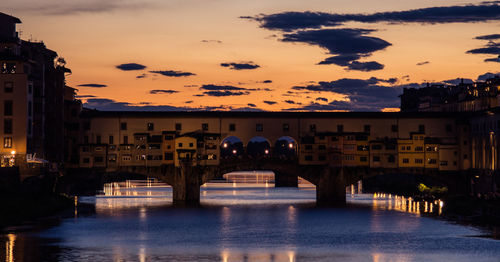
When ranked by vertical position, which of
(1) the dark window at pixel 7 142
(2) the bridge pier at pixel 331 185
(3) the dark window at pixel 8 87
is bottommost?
(2) the bridge pier at pixel 331 185

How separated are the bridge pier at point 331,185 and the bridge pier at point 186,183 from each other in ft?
53.5

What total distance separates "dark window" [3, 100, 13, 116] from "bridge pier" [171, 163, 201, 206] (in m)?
26.0

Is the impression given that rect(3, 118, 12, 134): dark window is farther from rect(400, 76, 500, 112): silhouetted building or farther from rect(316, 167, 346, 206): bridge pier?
rect(400, 76, 500, 112): silhouetted building

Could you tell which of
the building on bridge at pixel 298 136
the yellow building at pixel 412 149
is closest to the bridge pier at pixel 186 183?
the building on bridge at pixel 298 136

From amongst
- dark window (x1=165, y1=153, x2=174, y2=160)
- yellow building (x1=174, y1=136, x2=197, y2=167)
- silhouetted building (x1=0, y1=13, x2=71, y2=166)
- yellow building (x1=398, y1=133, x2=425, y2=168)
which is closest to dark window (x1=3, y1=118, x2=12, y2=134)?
silhouetted building (x1=0, y1=13, x2=71, y2=166)

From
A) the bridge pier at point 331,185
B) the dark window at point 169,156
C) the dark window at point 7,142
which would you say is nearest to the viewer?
the dark window at point 7,142

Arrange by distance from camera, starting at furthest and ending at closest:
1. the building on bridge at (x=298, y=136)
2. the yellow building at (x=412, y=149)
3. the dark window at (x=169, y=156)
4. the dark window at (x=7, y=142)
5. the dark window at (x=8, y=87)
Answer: the yellow building at (x=412, y=149) → the building on bridge at (x=298, y=136) → the dark window at (x=169, y=156) → the dark window at (x=8, y=87) → the dark window at (x=7, y=142)

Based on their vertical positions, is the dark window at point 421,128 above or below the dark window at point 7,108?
below

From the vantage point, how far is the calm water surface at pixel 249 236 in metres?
64.8

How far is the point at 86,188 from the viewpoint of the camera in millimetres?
148625

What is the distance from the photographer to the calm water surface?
64.8m

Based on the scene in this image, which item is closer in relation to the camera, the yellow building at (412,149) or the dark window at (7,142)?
the dark window at (7,142)

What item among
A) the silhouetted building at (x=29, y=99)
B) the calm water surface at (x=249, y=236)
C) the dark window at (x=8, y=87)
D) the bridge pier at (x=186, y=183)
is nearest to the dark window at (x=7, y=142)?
the silhouetted building at (x=29, y=99)

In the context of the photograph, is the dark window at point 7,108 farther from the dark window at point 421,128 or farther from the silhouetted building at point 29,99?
the dark window at point 421,128
